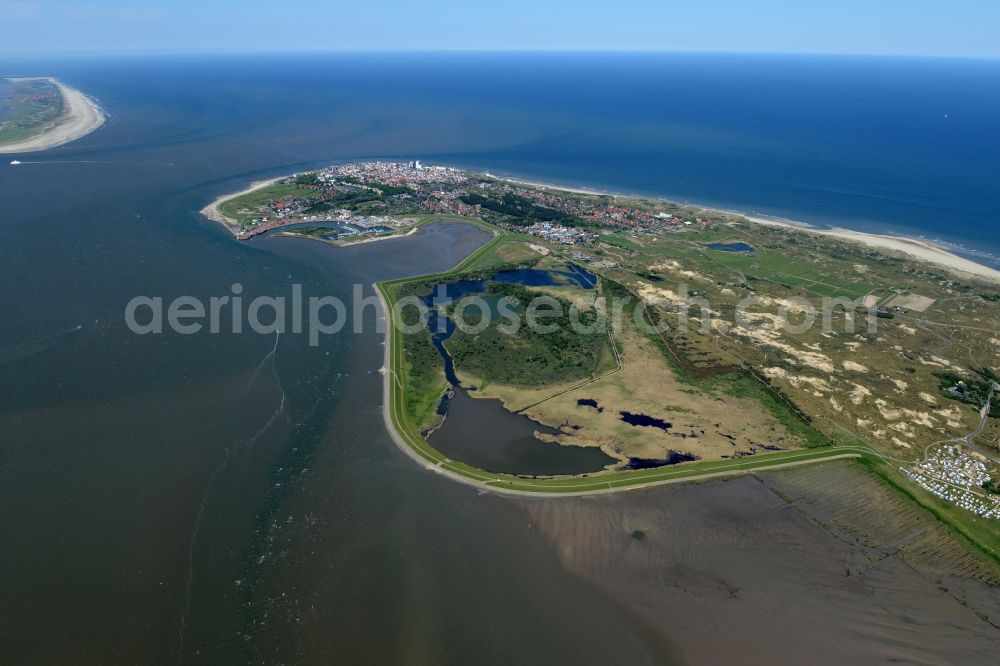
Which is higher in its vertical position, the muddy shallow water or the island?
the island

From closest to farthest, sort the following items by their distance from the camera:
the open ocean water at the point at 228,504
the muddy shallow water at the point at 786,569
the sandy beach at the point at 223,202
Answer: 1. the open ocean water at the point at 228,504
2. the muddy shallow water at the point at 786,569
3. the sandy beach at the point at 223,202

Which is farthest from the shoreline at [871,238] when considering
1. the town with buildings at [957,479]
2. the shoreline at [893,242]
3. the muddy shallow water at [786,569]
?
the muddy shallow water at [786,569]

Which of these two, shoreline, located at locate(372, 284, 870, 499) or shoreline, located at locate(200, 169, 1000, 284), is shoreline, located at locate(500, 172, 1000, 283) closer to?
shoreline, located at locate(200, 169, 1000, 284)

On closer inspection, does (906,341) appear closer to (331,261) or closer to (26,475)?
(331,261)

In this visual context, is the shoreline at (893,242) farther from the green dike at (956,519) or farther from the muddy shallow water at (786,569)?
the muddy shallow water at (786,569)

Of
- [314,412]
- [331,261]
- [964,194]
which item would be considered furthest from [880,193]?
[314,412]

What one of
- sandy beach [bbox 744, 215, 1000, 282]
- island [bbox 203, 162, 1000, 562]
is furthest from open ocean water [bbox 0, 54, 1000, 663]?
sandy beach [bbox 744, 215, 1000, 282]
